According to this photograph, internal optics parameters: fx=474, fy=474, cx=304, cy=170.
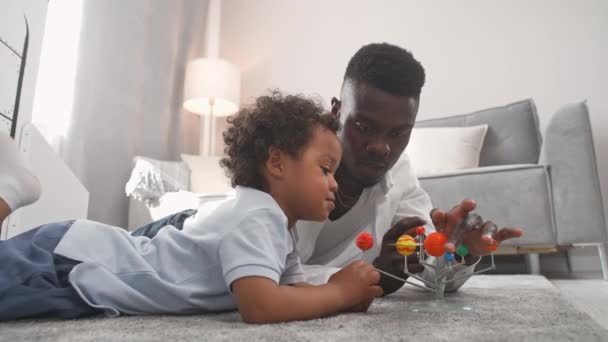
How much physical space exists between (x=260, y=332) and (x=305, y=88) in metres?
2.35

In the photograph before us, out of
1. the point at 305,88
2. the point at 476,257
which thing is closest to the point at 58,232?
the point at 476,257

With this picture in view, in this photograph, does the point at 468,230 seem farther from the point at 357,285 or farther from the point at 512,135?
the point at 512,135

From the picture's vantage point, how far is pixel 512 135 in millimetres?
2057

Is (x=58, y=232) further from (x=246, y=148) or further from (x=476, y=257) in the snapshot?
(x=476, y=257)

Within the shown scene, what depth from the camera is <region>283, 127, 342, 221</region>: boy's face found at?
2.10 feet

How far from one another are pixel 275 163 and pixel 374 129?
208 millimetres

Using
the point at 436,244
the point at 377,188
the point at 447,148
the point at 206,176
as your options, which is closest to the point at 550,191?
the point at 447,148

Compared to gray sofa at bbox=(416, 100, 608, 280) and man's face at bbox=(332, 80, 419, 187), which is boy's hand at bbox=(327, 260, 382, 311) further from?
gray sofa at bbox=(416, 100, 608, 280)

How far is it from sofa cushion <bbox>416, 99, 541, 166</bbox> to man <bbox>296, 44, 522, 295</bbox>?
119 centimetres

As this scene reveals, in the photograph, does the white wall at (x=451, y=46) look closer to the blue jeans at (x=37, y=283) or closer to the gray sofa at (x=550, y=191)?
the gray sofa at (x=550, y=191)

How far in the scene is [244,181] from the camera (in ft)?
2.25

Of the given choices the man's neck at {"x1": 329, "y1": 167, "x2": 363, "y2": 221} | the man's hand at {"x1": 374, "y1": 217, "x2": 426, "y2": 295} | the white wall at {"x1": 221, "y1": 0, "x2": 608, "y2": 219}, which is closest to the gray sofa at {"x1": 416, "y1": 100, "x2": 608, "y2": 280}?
the white wall at {"x1": 221, "y1": 0, "x2": 608, "y2": 219}

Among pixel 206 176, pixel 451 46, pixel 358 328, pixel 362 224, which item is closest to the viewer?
pixel 358 328

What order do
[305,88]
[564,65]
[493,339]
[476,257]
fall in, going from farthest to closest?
A: 1. [305,88]
2. [564,65]
3. [476,257]
4. [493,339]
